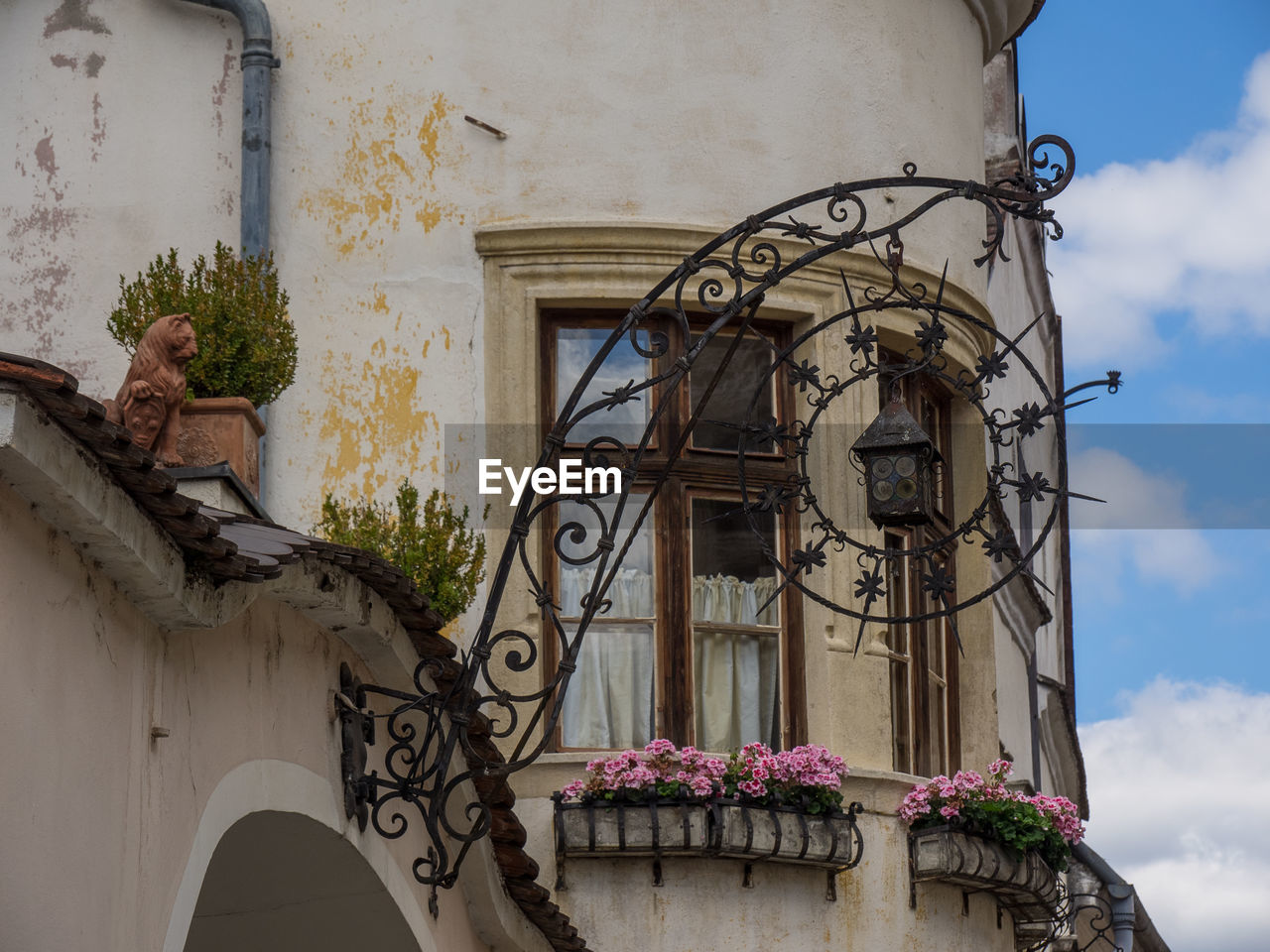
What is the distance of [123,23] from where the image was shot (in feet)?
32.0

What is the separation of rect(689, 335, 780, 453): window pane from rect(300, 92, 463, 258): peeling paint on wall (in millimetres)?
1323

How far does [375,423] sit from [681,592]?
61.4 inches

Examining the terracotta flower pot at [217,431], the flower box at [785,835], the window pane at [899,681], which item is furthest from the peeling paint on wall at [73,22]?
the flower box at [785,835]

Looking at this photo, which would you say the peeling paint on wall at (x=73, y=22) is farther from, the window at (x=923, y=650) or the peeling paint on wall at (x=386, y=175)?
the window at (x=923, y=650)

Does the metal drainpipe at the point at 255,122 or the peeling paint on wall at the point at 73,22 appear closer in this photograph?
the metal drainpipe at the point at 255,122

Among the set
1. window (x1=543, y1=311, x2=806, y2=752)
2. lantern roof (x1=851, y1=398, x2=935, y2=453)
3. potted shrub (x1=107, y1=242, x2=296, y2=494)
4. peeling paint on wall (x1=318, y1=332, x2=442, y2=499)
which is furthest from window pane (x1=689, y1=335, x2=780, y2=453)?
lantern roof (x1=851, y1=398, x2=935, y2=453)

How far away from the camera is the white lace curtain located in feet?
30.2

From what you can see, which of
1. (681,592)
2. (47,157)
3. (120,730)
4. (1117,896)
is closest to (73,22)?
(47,157)

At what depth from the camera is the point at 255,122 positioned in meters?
9.40

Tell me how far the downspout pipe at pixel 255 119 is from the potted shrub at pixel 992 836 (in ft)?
12.8

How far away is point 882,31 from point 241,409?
4.93 metres

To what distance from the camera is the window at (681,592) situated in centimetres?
923

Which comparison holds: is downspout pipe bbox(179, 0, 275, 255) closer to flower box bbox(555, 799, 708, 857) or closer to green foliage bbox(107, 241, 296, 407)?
green foliage bbox(107, 241, 296, 407)

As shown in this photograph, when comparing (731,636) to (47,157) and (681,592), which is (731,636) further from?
(47,157)
